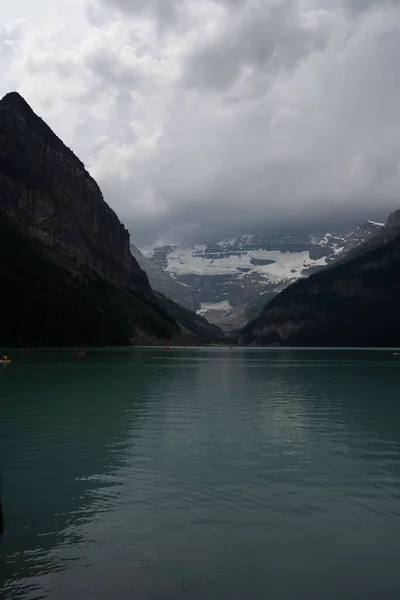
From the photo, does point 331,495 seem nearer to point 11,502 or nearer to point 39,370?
point 11,502

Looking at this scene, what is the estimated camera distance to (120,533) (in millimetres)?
21922

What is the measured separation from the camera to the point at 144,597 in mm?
16250

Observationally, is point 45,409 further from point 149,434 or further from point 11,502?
point 11,502

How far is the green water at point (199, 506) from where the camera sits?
17.7 metres

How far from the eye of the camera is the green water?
1766 centimetres

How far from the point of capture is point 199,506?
26.0m

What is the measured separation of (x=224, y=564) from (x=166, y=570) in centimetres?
208

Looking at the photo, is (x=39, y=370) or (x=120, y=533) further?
(x=39, y=370)

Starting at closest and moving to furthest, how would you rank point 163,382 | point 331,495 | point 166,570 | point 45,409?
point 166,570 → point 331,495 → point 45,409 → point 163,382

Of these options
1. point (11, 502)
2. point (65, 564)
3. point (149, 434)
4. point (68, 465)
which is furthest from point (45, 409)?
point (65, 564)

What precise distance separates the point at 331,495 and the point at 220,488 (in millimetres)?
5840

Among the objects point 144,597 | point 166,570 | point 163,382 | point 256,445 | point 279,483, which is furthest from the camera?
point 163,382

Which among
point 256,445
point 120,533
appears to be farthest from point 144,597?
point 256,445

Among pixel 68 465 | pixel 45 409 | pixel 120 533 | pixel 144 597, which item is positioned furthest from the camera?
pixel 45 409
